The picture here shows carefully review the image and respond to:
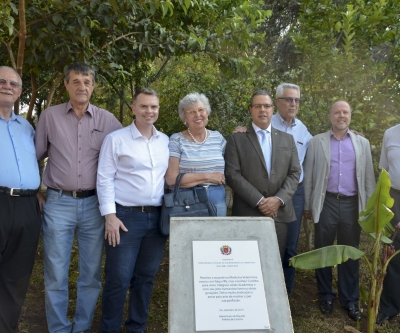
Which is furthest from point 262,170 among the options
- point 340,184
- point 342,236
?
point 342,236

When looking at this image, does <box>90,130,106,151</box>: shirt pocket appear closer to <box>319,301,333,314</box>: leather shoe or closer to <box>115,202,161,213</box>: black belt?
<box>115,202,161,213</box>: black belt

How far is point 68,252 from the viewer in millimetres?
4074

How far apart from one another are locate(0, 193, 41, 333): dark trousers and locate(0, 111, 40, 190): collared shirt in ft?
0.45

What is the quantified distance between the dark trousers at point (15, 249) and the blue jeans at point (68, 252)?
0.14m

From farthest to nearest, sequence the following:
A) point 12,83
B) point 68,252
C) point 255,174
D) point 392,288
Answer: point 392,288, point 255,174, point 68,252, point 12,83

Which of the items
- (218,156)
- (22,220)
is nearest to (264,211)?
(218,156)

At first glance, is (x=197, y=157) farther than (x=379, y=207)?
Yes

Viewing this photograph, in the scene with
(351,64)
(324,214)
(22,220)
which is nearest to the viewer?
(22,220)

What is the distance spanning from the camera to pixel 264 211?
422 centimetres

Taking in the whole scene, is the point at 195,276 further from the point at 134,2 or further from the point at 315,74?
the point at 315,74

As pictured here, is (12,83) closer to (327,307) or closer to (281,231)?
(281,231)

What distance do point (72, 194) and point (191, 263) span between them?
1.36m

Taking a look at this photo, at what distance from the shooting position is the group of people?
3861 mm

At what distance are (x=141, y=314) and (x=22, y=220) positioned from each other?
1.51 meters
